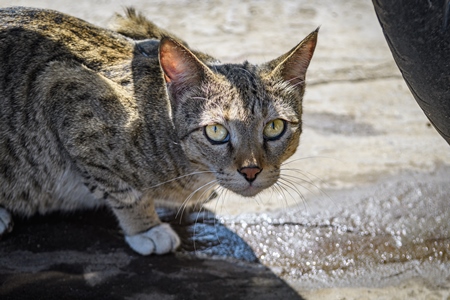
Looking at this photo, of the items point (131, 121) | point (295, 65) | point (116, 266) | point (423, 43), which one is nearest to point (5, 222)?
point (116, 266)

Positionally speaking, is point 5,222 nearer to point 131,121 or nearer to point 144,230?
point 144,230

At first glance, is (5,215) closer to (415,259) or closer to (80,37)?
(80,37)

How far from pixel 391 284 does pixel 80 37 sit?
2043 mm

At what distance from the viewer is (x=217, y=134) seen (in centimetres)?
293

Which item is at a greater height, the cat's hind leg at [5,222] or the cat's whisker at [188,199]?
the cat's whisker at [188,199]

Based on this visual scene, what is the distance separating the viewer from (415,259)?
3338 millimetres

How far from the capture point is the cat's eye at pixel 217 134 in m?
2.91

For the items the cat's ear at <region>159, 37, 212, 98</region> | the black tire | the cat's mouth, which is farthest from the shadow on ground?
the black tire

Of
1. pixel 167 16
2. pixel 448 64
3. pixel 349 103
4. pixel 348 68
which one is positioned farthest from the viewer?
pixel 167 16

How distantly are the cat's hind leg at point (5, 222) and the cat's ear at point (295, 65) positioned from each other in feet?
A: 5.27

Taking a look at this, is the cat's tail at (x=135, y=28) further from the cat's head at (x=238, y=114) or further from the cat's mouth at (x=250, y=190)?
the cat's mouth at (x=250, y=190)

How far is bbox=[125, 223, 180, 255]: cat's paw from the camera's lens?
11.0 ft

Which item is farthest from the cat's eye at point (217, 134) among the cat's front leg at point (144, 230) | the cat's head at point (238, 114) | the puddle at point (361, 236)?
the puddle at point (361, 236)

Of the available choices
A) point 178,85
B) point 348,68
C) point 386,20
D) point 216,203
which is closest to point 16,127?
point 178,85
